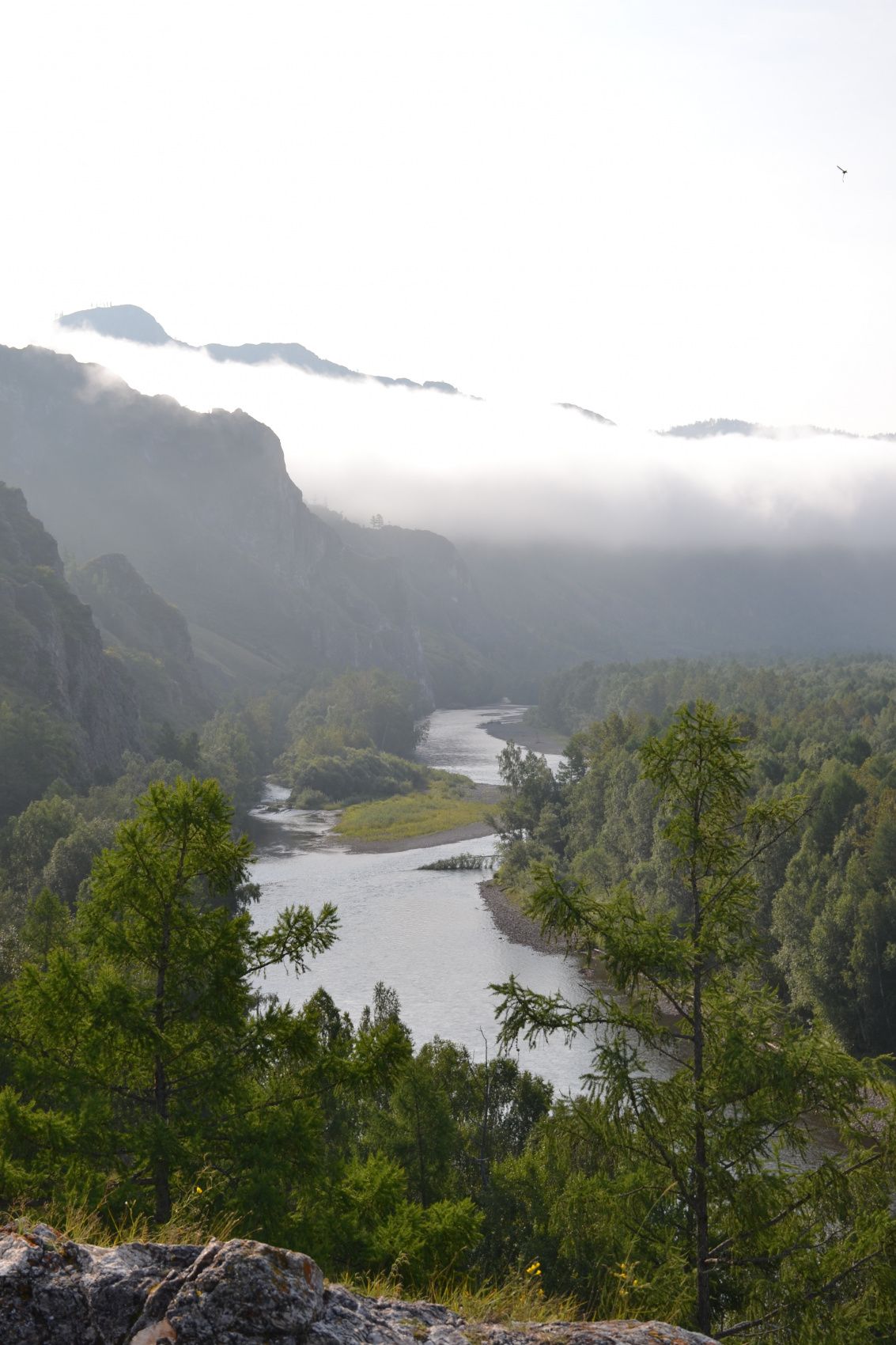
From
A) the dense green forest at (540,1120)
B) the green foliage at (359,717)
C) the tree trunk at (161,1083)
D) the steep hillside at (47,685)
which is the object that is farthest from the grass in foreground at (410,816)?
the tree trunk at (161,1083)

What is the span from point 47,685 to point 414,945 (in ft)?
198

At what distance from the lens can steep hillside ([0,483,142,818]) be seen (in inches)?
3415

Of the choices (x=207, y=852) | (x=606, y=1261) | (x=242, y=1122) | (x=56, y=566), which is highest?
(x=56, y=566)

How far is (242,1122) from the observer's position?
12812 millimetres

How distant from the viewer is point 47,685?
105812 mm

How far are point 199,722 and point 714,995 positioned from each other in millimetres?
152388

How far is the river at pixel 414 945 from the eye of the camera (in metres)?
50.5

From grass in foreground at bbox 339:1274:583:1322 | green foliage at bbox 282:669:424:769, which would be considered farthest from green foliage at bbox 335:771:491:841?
grass in foreground at bbox 339:1274:583:1322

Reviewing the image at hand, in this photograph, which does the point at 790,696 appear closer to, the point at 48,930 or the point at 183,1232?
the point at 48,930

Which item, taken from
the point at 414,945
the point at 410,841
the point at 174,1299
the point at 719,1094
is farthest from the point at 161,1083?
the point at 410,841

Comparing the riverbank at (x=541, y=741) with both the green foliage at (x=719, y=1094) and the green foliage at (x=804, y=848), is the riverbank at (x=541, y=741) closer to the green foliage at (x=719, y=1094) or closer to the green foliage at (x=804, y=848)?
the green foliage at (x=804, y=848)

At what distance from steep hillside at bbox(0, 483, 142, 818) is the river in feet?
68.9

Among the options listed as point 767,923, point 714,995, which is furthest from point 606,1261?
point 767,923

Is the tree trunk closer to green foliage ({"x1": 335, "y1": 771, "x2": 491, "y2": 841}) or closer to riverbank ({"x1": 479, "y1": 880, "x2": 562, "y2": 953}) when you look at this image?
riverbank ({"x1": 479, "y1": 880, "x2": 562, "y2": 953})
